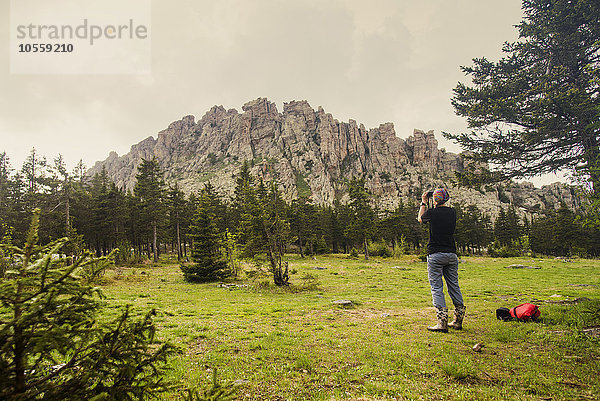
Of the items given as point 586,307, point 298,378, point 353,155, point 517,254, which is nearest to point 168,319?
point 298,378

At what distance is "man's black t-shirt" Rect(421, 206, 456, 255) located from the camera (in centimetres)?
723

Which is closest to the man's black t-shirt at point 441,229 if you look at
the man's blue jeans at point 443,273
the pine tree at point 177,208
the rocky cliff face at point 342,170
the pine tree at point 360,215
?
the man's blue jeans at point 443,273

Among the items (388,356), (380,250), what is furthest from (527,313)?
(380,250)

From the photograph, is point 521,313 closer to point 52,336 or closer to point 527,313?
point 527,313

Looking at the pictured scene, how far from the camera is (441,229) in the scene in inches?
289

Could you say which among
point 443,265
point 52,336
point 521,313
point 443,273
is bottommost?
point 521,313

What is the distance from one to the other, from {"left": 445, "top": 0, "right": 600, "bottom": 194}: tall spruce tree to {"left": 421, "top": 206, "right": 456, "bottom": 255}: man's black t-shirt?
414 inches

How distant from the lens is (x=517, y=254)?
5128 centimetres

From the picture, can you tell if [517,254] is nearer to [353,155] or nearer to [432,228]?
[432,228]

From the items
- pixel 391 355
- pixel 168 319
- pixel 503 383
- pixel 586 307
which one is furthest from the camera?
pixel 168 319

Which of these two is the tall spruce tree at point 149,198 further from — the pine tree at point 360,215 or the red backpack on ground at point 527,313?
the red backpack on ground at point 527,313

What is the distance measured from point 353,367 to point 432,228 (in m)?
4.45

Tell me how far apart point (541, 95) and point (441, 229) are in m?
13.2

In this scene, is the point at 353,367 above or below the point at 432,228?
below
